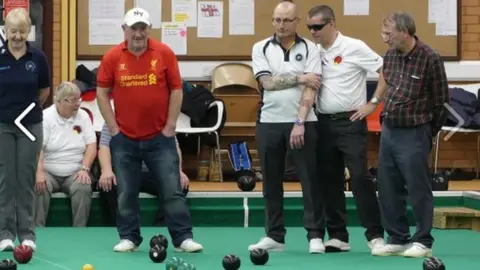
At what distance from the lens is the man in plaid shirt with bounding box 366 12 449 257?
24.0 ft

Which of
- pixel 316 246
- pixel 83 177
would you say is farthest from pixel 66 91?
pixel 316 246

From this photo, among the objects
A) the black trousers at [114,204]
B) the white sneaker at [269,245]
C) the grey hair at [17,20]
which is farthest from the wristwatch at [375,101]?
the black trousers at [114,204]

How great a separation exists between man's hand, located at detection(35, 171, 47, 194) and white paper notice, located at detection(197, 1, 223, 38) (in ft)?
9.65

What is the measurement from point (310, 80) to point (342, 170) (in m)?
0.77

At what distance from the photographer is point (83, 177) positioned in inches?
376

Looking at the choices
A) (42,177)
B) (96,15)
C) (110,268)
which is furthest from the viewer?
(96,15)

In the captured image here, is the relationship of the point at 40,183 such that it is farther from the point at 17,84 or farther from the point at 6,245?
the point at 17,84

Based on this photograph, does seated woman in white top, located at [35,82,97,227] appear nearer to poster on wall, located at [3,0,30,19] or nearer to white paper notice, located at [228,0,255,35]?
A: poster on wall, located at [3,0,30,19]

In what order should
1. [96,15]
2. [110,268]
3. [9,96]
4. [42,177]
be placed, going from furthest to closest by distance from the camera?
[96,15], [42,177], [9,96], [110,268]

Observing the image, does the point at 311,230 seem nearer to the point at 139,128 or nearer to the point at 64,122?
the point at 139,128

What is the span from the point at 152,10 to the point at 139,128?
430 cm

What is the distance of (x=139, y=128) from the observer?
7582 mm

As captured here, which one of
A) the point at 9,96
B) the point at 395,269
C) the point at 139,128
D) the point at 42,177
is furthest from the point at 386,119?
the point at 42,177

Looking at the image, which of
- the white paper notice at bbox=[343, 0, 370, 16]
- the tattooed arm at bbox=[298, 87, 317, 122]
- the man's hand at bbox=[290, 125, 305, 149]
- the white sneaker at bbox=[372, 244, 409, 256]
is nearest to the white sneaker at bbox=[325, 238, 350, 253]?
the white sneaker at bbox=[372, 244, 409, 256]
